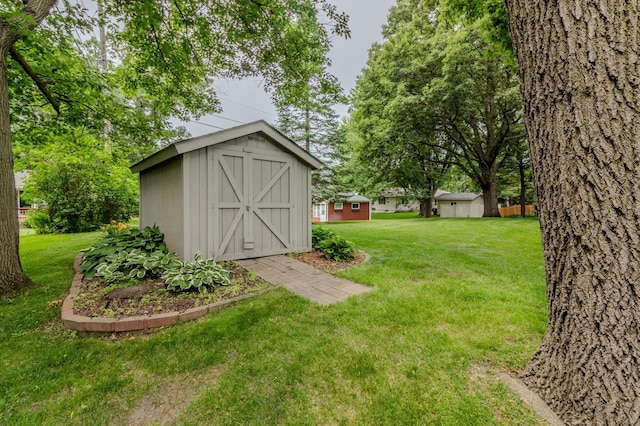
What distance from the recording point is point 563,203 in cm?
150

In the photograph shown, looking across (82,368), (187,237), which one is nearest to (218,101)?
(187,237)

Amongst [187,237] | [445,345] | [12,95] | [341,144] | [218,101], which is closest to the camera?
[445,345]

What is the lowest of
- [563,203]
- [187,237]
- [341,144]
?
[187,237]

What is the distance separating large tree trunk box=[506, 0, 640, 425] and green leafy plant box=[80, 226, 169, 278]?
17.4ft

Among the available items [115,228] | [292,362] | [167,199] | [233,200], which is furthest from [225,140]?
[115,228]

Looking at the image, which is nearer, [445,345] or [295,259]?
[445,345]

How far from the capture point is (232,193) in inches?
192

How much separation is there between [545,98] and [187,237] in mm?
4659

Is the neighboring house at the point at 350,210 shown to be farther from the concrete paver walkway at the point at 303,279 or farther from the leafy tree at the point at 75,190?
the concrete paver walkway at the point at 303,279

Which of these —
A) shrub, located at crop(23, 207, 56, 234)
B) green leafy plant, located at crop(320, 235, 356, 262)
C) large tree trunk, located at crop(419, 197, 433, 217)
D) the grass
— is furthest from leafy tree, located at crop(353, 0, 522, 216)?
shrub, located at crop(23, 207, 56, 234)

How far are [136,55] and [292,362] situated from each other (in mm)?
7039

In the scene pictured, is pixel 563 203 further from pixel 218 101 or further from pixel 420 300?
pixel 218 101

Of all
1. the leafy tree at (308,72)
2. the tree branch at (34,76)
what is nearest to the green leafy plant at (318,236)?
the leafy tree at (308,72)

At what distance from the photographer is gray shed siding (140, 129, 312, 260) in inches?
176
